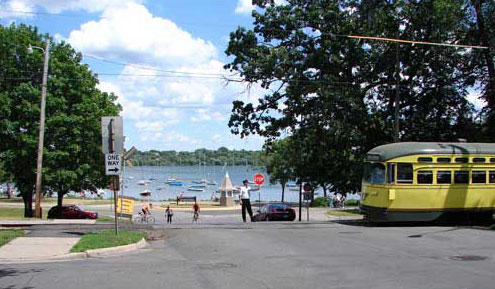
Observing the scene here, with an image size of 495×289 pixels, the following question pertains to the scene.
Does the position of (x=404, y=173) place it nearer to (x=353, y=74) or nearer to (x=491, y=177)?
(x=491, y=177)

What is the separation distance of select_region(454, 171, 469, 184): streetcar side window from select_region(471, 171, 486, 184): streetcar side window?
25cm

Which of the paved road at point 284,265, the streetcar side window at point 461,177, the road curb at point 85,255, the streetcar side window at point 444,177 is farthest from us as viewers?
the streetcar side window at point 461,177

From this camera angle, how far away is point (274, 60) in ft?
97.4

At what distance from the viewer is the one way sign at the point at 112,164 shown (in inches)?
594

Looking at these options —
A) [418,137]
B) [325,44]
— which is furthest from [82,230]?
[418,137]

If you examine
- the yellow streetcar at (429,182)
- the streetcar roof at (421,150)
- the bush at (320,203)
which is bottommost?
the bush at (320,203)

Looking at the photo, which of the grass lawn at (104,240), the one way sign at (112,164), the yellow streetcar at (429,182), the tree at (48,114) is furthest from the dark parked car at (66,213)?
the one way sign at (112,164)

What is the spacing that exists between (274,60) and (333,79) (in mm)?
3417

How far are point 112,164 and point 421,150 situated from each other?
11466mm

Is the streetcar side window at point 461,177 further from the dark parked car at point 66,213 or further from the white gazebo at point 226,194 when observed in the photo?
the white gazebo at point 226,194

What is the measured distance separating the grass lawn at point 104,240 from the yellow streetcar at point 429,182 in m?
9.41

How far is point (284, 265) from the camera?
10938mm

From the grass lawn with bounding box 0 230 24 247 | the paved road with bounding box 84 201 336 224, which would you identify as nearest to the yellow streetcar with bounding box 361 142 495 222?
the grass lawn with bounding box 0 230 24 247

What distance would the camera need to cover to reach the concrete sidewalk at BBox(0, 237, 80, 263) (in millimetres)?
11906
